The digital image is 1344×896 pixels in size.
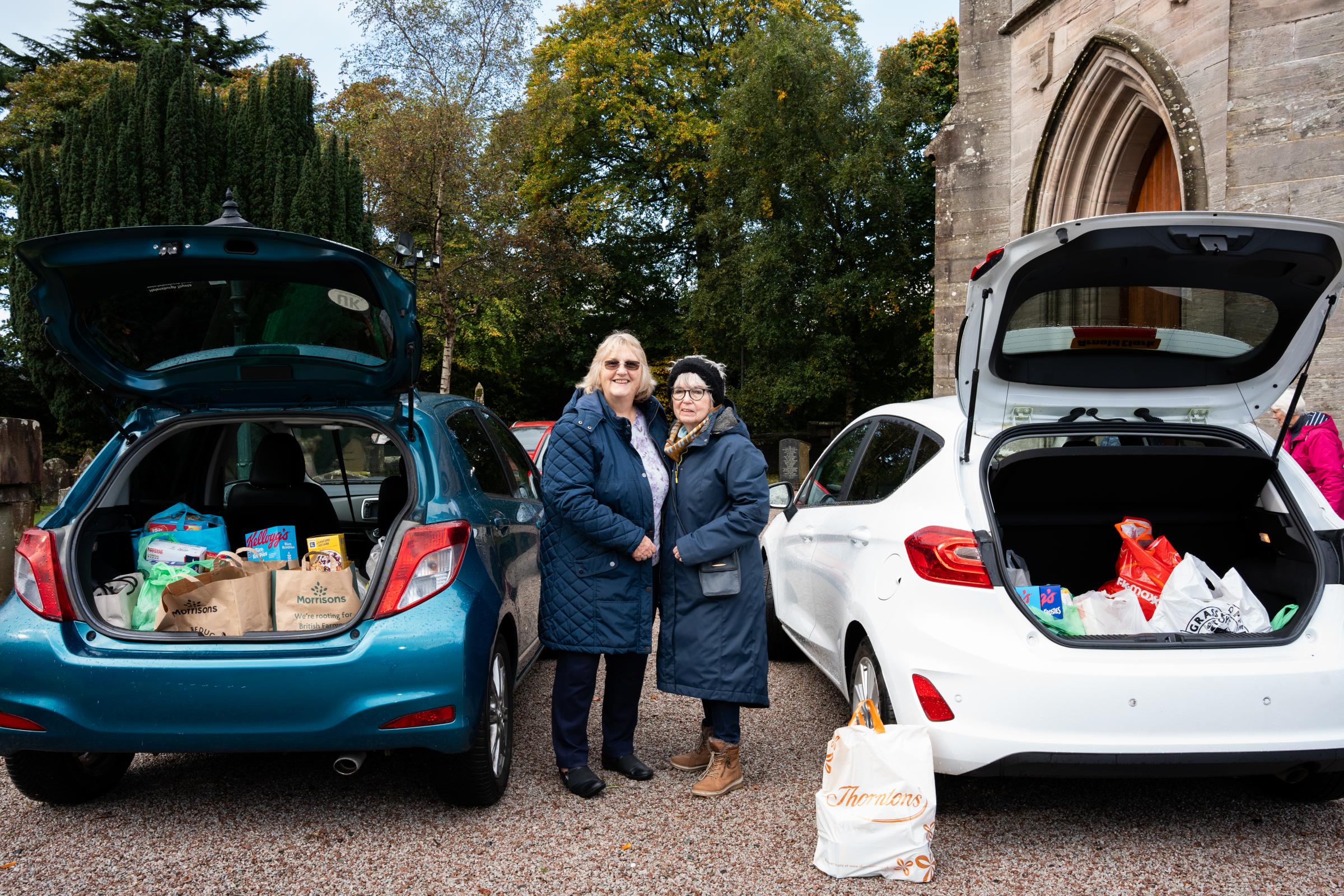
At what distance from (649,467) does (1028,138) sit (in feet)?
31.4

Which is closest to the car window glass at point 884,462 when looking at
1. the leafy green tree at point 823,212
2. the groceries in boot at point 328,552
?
the groceries in boot at point 328,552

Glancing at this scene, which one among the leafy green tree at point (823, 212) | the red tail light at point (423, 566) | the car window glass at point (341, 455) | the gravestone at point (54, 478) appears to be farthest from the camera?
the leafy green tree at point (823, 212)

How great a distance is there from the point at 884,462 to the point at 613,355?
1.26 metres

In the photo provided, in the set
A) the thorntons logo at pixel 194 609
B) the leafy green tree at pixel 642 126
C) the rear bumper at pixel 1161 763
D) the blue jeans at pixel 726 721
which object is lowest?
the blue jeans at pixel 726 721

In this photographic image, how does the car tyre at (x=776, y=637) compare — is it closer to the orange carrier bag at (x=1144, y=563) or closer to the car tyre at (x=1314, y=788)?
the orange carrier bag at (x=1144, y=563)

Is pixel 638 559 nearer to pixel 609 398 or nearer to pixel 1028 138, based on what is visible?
pixel 609 398

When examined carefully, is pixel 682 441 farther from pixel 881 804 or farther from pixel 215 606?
pixel 215 606

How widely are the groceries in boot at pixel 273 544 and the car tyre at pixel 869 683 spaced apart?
226cm

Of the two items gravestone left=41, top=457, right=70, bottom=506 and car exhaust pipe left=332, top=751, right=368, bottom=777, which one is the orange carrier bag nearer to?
car exhaust pipe left=332, top=751, right=368, bottom=777

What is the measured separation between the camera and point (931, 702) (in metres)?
3.22

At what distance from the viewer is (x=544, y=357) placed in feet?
108

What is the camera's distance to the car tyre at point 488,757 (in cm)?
358

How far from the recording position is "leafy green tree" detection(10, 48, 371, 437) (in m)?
16.0

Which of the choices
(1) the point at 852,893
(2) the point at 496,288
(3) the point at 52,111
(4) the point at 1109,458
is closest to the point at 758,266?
(2) the point at 496,288
